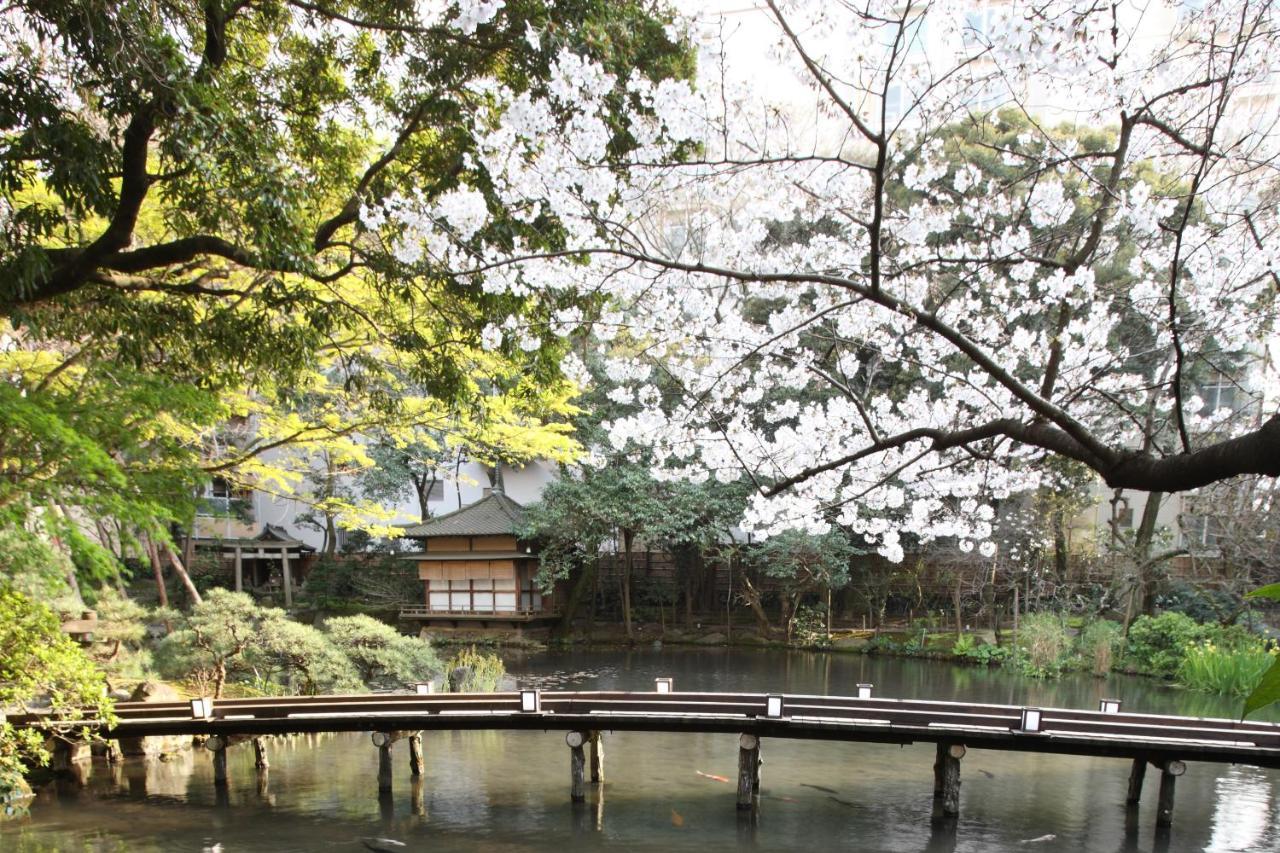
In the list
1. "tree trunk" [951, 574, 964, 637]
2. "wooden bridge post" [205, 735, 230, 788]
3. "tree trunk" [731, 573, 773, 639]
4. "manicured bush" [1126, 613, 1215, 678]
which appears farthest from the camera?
"tree trunk" [731, 573, 773, 639]

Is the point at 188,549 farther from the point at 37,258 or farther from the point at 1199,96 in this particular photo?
the point at 1199,96

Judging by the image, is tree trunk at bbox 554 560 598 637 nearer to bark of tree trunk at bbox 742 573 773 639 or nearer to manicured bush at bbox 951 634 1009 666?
bark of tree trunk at bbox 742 573 773 639

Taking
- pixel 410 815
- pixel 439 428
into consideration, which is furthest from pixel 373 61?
pixel 410 815

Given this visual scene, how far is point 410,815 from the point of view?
885 centimetres

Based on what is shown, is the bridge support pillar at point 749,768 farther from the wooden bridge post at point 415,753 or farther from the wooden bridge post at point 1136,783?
the wooden bridge post at point 1136,783

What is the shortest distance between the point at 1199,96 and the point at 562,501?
15623 mm

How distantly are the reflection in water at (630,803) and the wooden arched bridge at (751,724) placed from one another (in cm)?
41

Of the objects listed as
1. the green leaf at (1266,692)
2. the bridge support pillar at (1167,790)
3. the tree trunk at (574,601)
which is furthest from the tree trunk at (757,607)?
the green leaf at (1266,692)

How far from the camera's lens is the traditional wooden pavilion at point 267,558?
2367cm

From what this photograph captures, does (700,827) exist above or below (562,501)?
below

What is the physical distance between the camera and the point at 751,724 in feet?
29.8

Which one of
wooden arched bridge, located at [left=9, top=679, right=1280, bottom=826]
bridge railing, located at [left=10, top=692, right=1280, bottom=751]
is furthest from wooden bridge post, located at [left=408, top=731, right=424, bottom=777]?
bridge railing, located at [left=10, top=692, right=1280, bottom=751]

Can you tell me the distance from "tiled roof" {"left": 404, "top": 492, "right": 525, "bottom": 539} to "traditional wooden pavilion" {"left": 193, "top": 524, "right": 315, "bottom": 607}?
4.76 m

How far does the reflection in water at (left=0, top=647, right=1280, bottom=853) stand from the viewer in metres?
8.16
